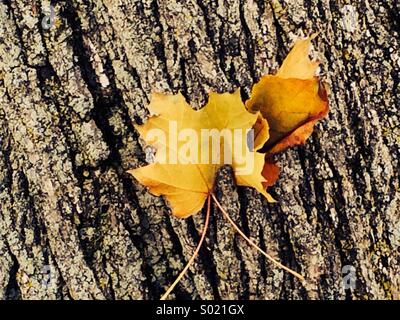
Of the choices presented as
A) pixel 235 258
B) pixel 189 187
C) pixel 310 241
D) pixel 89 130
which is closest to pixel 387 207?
pixel 310 241

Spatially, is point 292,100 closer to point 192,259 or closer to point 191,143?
point 191,143

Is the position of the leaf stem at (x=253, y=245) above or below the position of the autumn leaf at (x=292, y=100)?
below

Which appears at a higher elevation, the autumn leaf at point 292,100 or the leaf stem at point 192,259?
the autumn leaf at point 292,100

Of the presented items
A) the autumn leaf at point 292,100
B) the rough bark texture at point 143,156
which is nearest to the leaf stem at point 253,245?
the rough bark texture at point 143,156

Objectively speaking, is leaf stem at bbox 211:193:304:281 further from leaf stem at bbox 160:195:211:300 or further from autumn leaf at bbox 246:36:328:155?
autumn leaf at bbox 246:36:328:155

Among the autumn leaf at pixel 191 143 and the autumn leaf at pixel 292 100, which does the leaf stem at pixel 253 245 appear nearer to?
the autumn leaf at pixel 191 143
